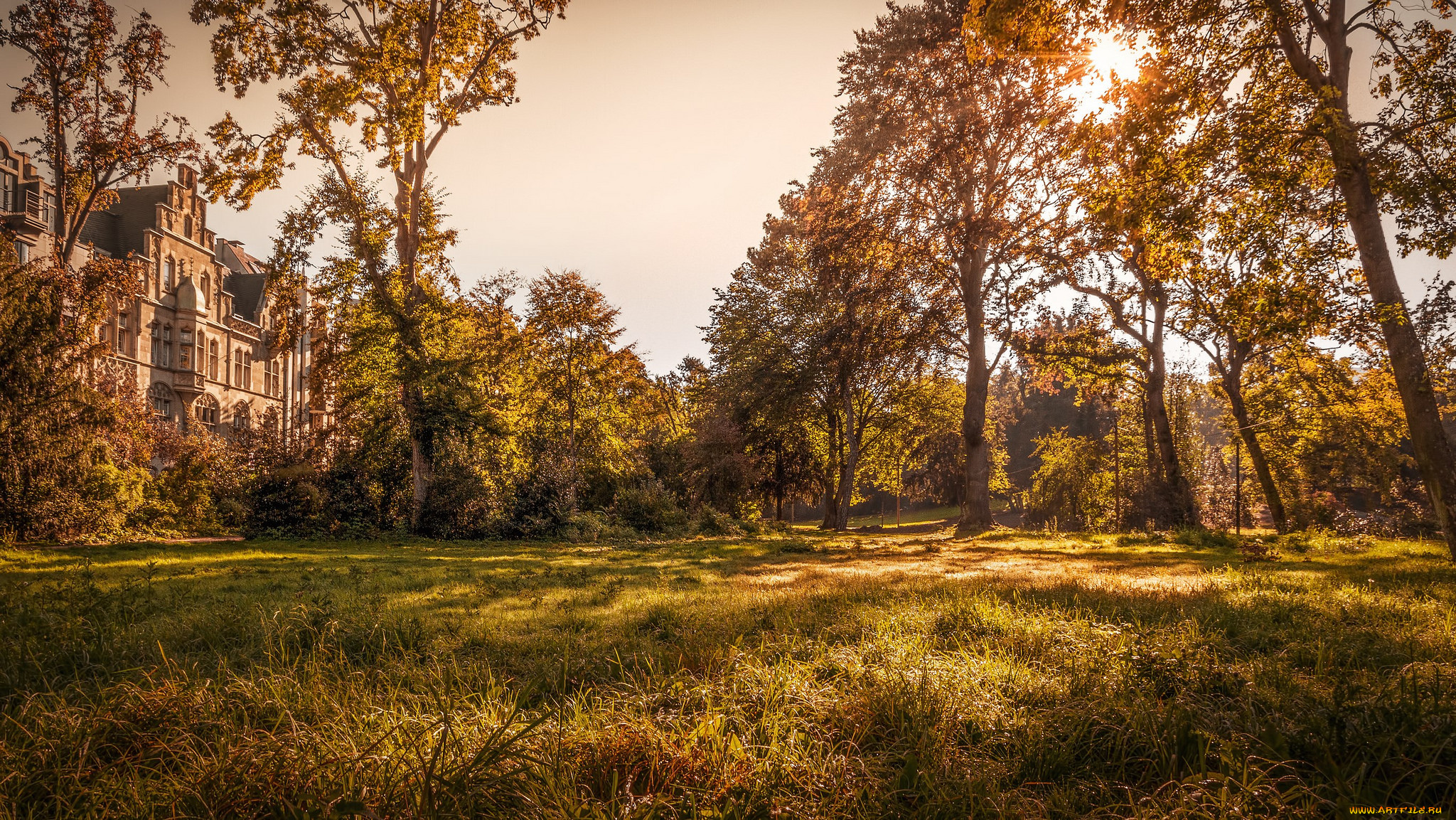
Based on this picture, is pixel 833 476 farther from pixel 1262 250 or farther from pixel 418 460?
pixel 1262 250

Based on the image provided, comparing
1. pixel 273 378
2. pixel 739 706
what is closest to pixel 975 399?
pixel 739 706

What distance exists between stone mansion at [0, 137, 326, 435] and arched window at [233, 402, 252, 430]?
82 millimetres

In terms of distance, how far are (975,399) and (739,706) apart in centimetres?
2106

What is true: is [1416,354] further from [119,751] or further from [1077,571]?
[119,751]

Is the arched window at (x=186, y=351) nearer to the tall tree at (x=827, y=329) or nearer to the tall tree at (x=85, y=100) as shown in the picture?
the tall tree at (x=85, y=100)

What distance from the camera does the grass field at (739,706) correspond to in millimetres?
2633

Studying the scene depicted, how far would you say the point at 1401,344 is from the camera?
1037cm

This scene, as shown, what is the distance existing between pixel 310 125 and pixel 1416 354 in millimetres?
28189

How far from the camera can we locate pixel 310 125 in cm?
2150

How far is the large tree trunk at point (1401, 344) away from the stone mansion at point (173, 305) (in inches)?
1732

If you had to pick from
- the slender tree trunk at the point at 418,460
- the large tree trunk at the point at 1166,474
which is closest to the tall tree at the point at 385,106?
the slender tree trunk at the point at 418,460

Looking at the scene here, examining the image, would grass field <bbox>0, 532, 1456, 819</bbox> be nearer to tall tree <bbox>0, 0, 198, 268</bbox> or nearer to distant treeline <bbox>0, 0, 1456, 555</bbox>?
distant treeline <bbox>0, 0, 1456, 555</bbox>

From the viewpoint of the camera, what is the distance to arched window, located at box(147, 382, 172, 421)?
4500 centimetres

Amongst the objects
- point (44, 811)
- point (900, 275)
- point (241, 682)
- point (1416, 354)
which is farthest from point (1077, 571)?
point (900, 275)
